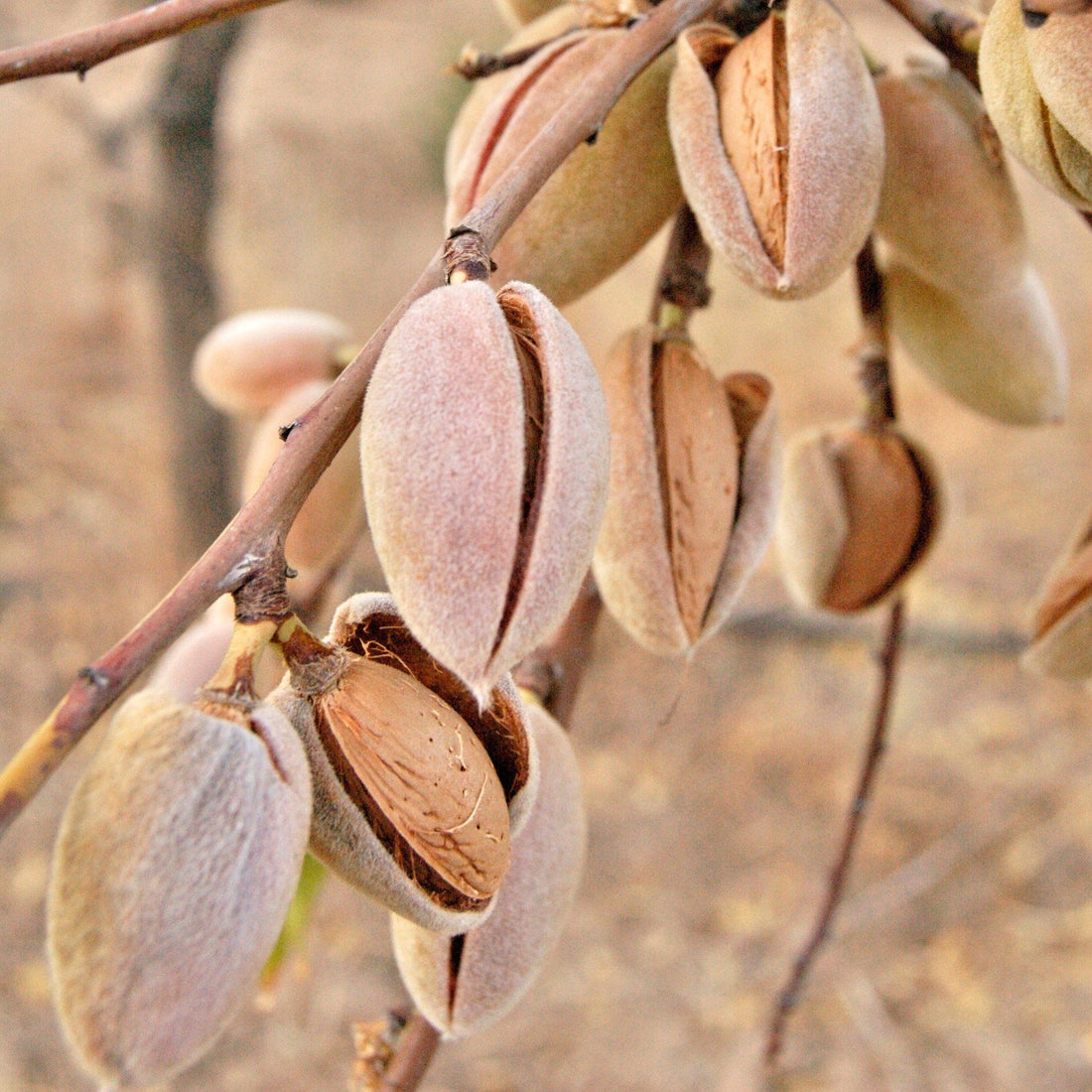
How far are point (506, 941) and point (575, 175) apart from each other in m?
0.30

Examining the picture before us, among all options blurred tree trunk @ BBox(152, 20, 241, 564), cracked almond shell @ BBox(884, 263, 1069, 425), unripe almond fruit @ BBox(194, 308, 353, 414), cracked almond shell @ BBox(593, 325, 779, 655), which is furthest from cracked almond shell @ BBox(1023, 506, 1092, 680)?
blurred tree trunk @ BBox(152, 20, 241, 564)

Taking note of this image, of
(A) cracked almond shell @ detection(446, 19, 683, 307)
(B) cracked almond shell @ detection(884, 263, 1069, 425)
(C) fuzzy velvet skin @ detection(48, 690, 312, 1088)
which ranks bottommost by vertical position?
(B) cracked almond shell @ detection(884, 263, 1069, 425)

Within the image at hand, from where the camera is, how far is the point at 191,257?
5.58 ft

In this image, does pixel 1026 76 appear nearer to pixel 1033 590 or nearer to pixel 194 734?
pixel 194 734

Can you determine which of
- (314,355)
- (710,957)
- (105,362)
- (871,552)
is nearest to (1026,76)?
(871,552)

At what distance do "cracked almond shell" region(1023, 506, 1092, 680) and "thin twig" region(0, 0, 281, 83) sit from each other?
472 millimetres

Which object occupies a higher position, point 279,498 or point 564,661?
point 279,498

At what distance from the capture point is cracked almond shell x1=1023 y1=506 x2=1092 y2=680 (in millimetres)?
602

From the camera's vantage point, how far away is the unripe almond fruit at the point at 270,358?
0.76 metres

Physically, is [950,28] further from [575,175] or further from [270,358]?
[270,358]

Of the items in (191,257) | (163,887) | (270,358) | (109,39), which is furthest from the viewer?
(191,257)

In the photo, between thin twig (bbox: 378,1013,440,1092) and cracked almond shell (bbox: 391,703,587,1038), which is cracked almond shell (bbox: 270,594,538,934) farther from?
thin twig (bbox: 378,1013,440,1092)

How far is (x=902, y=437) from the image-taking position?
2.33ft

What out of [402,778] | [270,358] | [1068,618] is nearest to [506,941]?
[402,778]
